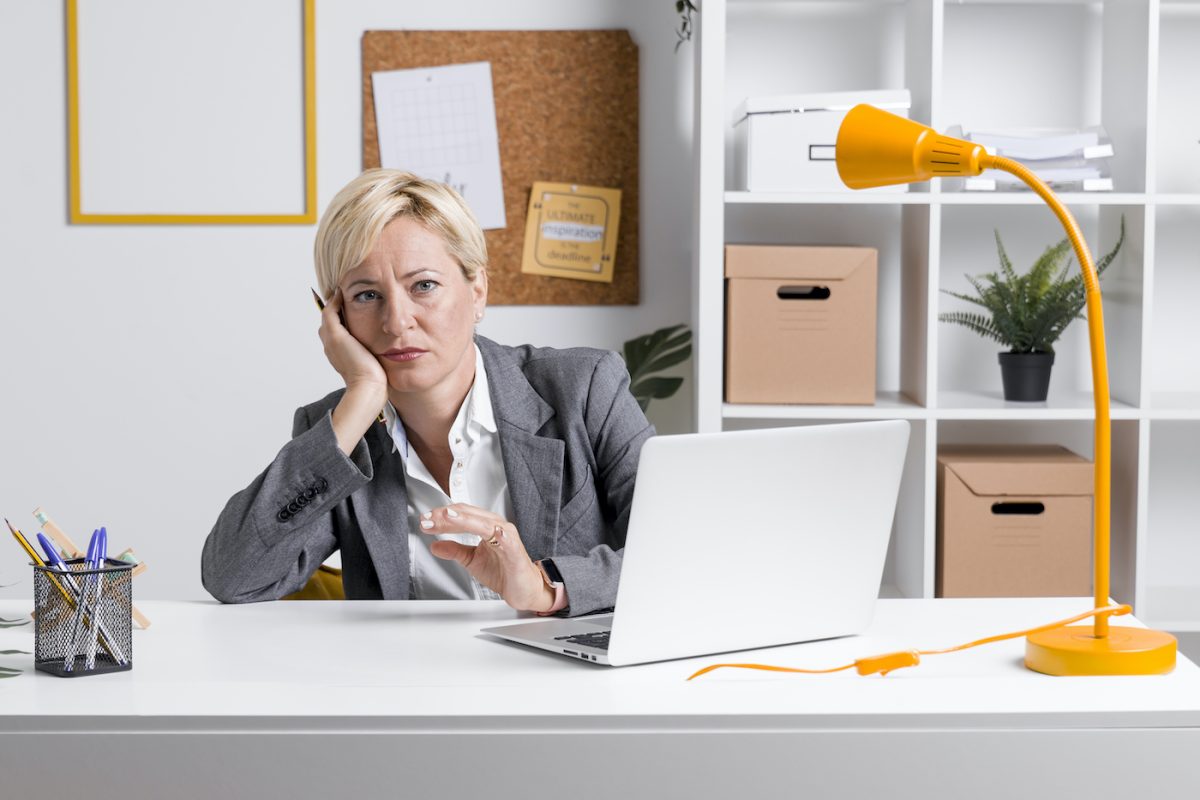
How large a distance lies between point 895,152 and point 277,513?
0.85m

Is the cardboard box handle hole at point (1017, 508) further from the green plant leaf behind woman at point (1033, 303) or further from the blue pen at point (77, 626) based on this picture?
the blue pen at point (77, 626)

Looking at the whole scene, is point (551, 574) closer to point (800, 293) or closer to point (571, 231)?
point (800, 293)

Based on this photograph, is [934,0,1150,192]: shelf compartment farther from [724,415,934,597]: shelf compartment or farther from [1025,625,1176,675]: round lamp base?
[1025,625,1176,675]: round lamp base

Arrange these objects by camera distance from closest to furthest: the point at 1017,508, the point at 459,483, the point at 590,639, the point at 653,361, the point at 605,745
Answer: the point at 605,745 < the point at 590,639 < the point at 459,483 < the point at 1017,508 < the point at 653,361

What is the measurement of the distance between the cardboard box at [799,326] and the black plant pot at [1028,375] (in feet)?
1.04

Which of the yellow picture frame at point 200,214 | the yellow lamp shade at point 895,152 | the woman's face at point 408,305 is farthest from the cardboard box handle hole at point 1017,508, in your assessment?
the yellow picture frame at point 200,214

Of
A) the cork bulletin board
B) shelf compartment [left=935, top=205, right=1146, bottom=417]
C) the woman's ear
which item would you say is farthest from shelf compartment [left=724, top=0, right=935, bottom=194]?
the woman's ear

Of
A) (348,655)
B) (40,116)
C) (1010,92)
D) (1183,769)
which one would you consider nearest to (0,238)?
(40,116)

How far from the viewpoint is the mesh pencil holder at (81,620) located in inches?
50.2

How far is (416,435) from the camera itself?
189cm

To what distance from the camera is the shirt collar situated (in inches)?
72.6

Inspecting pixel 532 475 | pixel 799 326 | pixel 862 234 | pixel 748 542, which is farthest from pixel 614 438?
pixel 862 234

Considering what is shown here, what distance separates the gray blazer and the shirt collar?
0.02 m

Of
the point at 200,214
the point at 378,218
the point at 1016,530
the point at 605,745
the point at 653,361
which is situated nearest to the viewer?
the point at 605,745
